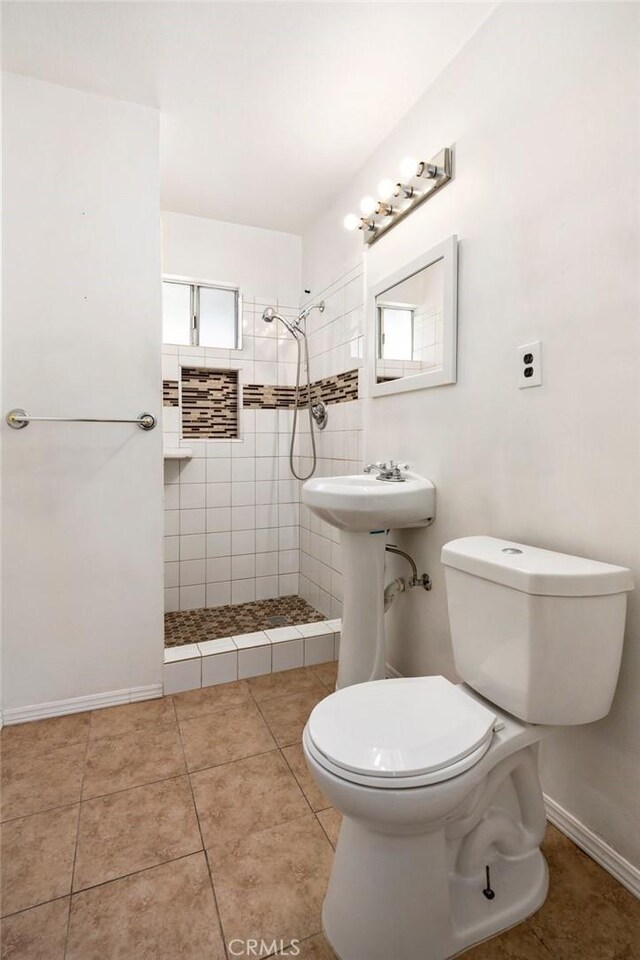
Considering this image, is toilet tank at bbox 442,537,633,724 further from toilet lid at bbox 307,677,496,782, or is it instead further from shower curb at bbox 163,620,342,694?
shower curb at bbox 163,620,342,694

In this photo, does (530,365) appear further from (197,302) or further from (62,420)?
(197,302)

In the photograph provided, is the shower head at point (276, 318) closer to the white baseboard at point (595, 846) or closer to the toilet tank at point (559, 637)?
the toilet tank at point (559, 637)

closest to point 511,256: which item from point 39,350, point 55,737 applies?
point 39,350

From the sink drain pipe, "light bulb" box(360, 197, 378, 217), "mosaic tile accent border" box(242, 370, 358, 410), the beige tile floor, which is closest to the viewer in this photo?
the beige tile floor

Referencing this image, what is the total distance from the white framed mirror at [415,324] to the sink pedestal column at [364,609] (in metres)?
0.62

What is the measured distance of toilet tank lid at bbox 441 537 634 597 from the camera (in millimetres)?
986

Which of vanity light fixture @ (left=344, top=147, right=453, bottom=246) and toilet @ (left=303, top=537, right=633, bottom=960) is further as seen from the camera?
vanity light fixture @ (left=344, top=147, right=453, bottom=246)

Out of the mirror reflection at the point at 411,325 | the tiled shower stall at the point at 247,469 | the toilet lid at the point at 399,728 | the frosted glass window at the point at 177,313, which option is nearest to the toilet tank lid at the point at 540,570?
the toilet lid at the point at 399,728

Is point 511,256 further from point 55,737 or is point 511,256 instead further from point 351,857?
point 55,737

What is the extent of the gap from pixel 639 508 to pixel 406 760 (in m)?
0.72

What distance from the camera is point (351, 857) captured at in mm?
937

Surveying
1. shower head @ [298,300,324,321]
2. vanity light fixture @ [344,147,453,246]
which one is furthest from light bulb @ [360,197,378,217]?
shower head @ [298,300,324,321]

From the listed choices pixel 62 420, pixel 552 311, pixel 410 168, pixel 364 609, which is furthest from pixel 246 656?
pixel 410 168

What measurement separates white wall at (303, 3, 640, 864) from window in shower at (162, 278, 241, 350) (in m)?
1.46
